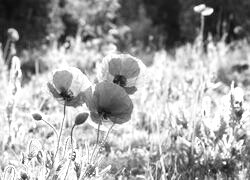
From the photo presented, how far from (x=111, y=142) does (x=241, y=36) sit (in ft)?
25.3

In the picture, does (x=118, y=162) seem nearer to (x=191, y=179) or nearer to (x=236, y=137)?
(x=191, y=179)

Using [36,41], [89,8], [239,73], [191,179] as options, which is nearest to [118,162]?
[191,179]

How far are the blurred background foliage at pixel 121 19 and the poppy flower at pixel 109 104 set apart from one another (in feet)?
19.9

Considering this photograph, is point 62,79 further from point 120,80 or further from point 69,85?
point 120,80

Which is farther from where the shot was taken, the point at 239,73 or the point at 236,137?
the point at 239,73

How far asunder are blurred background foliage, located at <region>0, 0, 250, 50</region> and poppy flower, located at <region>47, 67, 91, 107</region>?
6.05 metres

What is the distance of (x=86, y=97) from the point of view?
4.19 ft

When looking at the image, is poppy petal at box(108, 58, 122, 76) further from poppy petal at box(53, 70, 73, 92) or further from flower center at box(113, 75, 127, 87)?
poppy petal at box(53, 70, 73, 92)

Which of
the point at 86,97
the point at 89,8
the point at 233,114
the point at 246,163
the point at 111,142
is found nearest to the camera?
the point at 86,97

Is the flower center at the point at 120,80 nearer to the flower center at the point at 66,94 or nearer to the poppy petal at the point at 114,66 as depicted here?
the poppy petal at the point at 114,66

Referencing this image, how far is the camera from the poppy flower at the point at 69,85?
4.16 feet

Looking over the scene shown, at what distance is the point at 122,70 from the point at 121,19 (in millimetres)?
12632

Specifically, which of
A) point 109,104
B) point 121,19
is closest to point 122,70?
point 109,104

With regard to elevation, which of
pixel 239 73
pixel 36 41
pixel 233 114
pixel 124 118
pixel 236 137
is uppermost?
pixel 124 118
